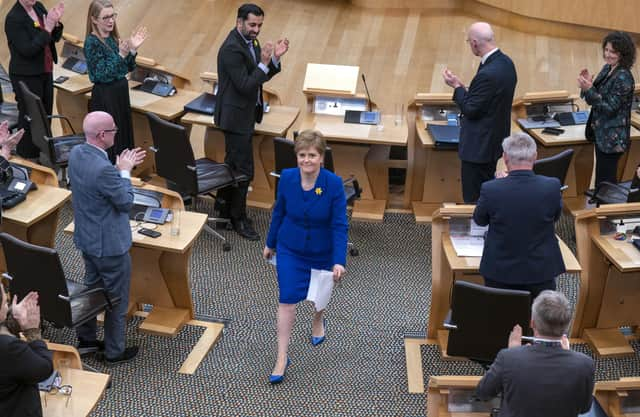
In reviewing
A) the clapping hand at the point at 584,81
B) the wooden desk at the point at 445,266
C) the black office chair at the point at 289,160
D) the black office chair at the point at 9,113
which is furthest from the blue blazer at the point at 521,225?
the black office chair at the point at 9,113

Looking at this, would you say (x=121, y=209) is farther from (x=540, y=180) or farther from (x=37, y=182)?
(x=540, y=180)

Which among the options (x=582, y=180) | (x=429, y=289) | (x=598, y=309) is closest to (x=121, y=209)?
(x=429, y=289)

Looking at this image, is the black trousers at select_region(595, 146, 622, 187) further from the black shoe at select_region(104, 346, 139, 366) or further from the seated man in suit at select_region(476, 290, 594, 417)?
the black shoe at select_region(104, 346, 139, 366)

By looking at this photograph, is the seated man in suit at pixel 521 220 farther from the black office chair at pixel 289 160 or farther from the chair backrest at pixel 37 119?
the chair backrest at pixel 37 119

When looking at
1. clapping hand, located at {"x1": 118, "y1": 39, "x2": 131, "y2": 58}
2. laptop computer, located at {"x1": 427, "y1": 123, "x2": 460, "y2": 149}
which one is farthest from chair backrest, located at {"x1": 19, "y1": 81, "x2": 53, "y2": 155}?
laptop computer, located at {"x1": 427, "y1": 123, "x2": 460, "y2": 149}

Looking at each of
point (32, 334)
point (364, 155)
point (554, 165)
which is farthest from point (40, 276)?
point (554, 165)

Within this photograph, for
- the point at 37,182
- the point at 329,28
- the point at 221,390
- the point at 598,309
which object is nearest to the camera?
the point at 221,390

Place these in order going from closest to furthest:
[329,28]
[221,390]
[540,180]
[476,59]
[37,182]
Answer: [540,180]
[221,390]
[37,182]
[476,59]
[329,28]

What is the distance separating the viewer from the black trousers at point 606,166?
618 centimetres

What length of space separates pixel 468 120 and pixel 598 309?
1.38m

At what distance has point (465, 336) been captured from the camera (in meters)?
4.19

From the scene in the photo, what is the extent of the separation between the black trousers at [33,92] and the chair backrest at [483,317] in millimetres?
3857

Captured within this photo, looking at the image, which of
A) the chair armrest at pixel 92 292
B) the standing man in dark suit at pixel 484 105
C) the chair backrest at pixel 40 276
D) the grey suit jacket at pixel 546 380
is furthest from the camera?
the standing man in dark suit at pixel 484 105

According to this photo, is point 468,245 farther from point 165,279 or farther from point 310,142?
point 165,279
